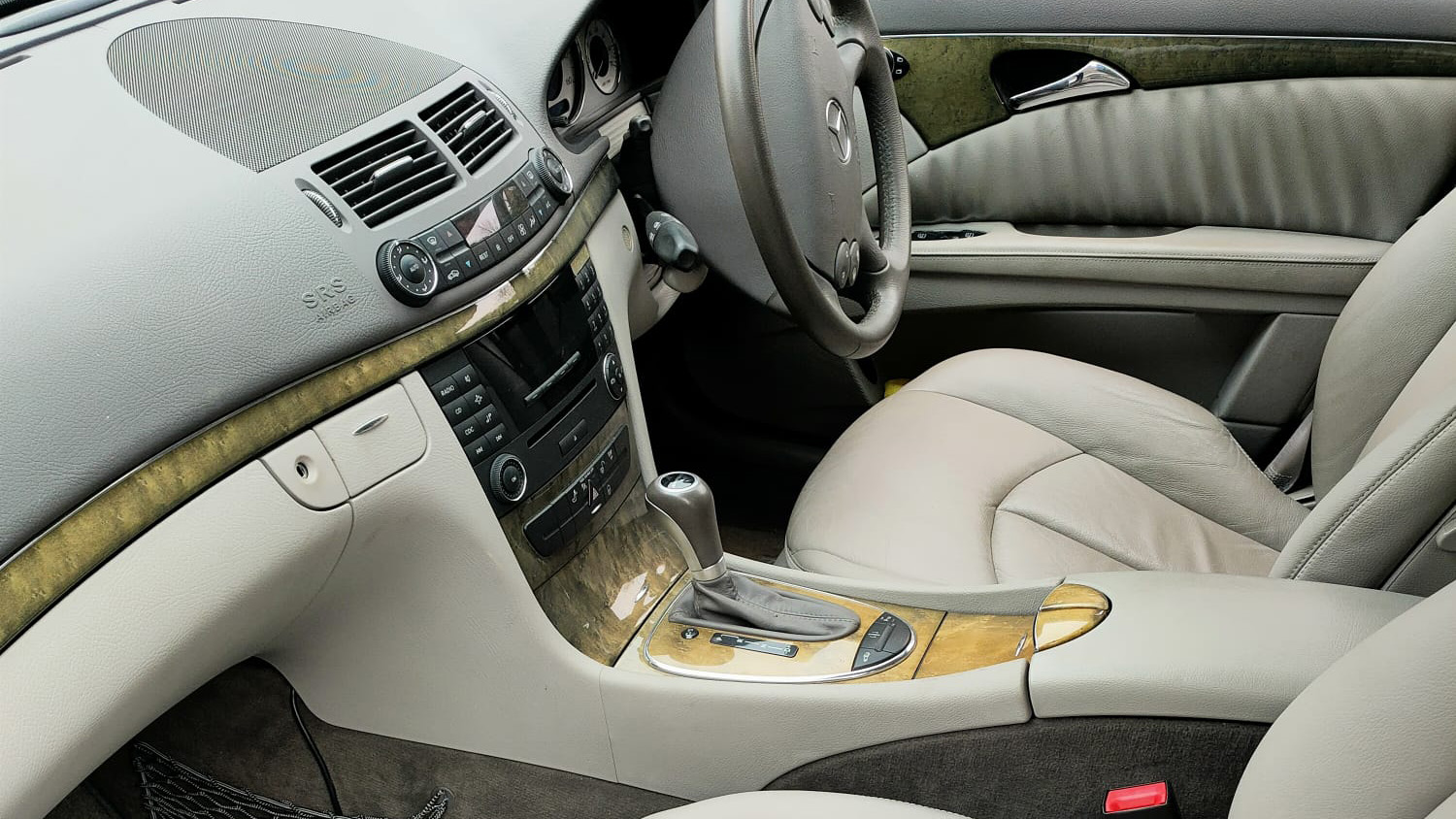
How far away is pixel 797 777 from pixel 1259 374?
42.1 inches

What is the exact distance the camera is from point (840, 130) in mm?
1240

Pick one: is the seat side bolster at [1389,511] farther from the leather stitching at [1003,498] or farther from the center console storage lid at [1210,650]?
the leather stitching at [1003,498]

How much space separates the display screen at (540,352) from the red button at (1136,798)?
0.55 meters

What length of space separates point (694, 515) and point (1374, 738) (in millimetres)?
601

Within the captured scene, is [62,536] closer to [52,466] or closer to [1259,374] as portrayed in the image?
[52,466]

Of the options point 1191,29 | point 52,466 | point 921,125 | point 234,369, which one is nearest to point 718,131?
point 234,369

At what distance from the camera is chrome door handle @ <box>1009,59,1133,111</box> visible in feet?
5.79

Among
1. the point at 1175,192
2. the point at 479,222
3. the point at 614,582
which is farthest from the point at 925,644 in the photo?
the point at 1175,192

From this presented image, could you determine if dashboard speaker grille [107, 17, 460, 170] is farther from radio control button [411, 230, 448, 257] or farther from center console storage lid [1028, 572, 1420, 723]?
center console storage lid [1028, 572, 1420, 723]

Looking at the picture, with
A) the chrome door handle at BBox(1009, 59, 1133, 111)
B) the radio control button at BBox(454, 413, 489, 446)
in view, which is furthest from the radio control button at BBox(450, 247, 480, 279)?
the chrome door handle at BBox(1009, 59, 1133, 111)

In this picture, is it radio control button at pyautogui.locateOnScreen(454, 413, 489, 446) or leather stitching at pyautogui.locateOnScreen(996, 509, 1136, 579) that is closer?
radio control button at pyautogui.locateOnScreen(454, 413, 489, 446)

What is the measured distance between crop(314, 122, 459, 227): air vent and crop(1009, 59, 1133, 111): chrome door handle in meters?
1.09

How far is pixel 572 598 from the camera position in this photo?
108 cm

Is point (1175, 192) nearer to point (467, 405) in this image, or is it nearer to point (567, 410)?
point (567, 410)
